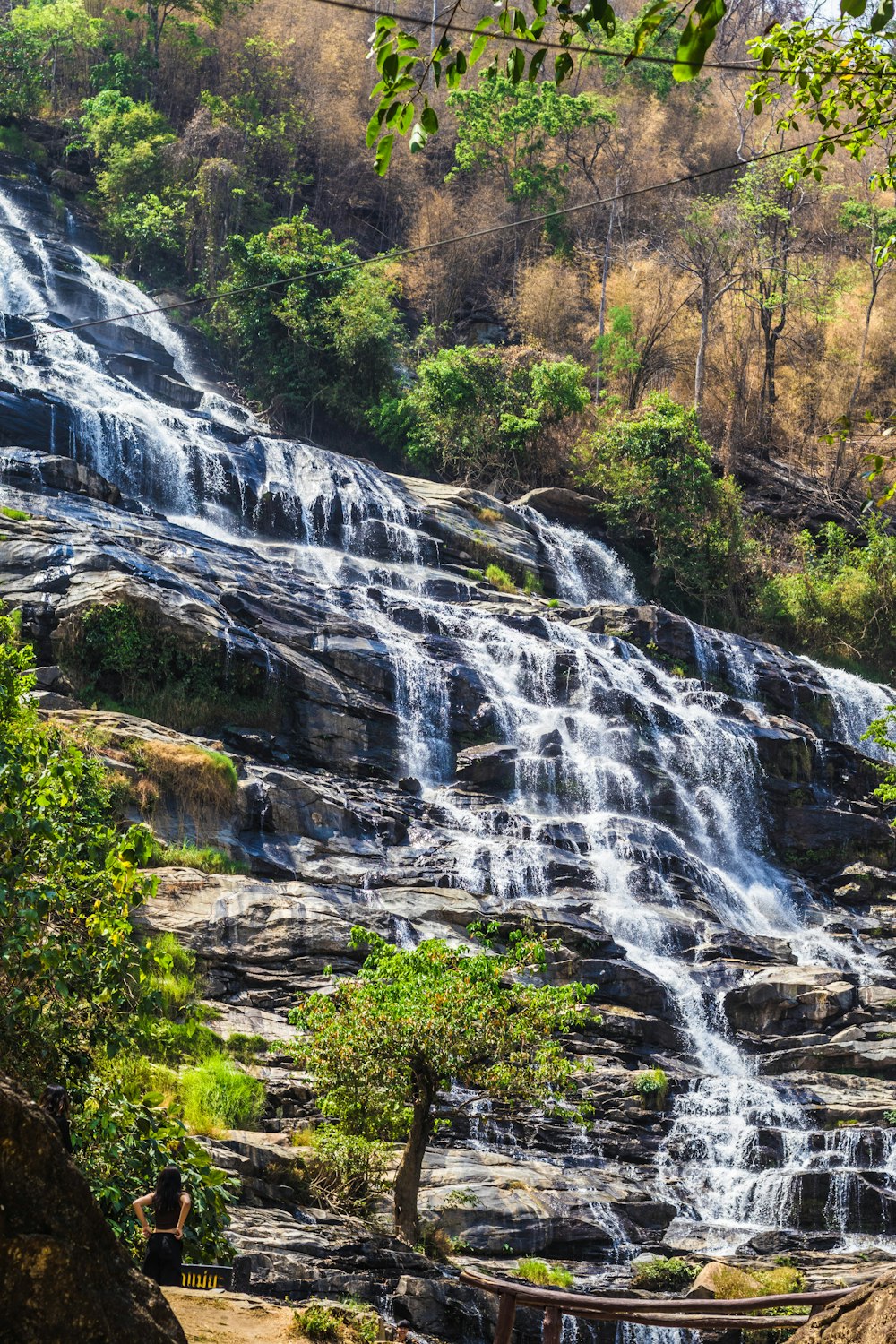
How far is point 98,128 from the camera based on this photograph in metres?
41.0

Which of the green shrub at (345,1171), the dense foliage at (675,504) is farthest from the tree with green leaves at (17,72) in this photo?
the green shrub at (345,1171)

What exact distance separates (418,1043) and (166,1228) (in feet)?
15.3

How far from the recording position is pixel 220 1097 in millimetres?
12773

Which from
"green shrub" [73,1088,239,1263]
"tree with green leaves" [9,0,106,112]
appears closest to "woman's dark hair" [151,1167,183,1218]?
"green shrub" [73,1088,239,1263]

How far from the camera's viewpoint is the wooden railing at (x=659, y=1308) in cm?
469

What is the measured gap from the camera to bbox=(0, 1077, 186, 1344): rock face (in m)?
3.67

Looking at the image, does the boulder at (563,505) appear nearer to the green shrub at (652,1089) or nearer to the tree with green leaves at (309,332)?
the tree with green leaves at (309,332)

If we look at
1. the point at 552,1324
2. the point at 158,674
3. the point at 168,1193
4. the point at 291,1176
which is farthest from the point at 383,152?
the point at 158,674

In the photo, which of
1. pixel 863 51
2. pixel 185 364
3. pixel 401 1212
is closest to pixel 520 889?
pixel 401 1212

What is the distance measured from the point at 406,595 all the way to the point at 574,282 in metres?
21.4

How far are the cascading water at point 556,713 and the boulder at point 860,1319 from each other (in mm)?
9836

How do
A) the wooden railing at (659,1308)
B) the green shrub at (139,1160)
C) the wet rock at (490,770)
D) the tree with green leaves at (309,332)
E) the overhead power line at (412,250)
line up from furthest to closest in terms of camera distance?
the tree with green leaves at (309,332)
the wet rock at (490,770)
the overhead power line at (412,250)
the green shrub at (139,1160)
the wooden railing at (659,1308)

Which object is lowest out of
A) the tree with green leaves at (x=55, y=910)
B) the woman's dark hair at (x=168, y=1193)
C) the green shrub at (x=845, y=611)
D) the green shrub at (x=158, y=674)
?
the woman's dark hair at (x=168, y=1193)

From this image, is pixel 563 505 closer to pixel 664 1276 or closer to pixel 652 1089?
pixel 652 1089
